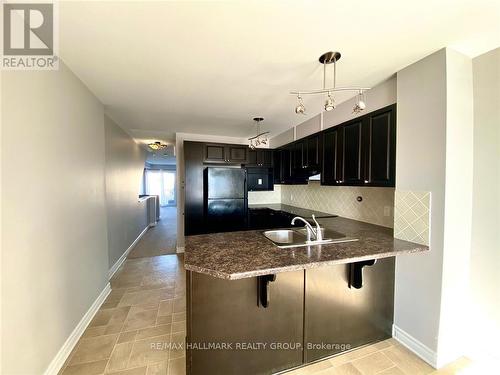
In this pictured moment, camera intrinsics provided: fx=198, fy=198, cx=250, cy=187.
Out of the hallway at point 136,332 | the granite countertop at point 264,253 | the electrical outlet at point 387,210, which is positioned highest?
the electrical outlet at point 387,210

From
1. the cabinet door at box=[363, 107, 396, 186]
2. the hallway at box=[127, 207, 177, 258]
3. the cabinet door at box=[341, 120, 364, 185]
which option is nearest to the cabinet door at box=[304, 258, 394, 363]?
the cabinet door at box=[363, 107, 396, 186]

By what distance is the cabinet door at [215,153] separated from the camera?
3717 millimetres

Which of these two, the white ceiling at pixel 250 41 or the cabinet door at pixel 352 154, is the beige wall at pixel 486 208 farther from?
the cabinet door at pixel 352 154

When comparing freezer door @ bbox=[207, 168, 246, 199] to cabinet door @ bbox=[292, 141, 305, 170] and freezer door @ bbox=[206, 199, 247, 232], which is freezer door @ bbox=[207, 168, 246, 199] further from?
cabinet door @ bbox=[292, 141, 305, 170]

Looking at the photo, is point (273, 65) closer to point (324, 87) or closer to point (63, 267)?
point (324, 87)

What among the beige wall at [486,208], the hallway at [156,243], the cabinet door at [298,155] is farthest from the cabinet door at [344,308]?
the hallway at [156,243]

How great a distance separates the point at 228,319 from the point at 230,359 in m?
0.29

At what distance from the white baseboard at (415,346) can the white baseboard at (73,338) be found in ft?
9.48

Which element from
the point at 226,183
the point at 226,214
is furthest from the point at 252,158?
the point at 226,214

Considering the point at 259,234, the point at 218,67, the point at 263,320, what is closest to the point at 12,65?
the point at 218,67

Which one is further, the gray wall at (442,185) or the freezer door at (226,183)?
the freezer door at (226,183)

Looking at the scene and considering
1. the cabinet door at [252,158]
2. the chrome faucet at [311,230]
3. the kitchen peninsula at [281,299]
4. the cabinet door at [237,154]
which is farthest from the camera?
the cabinet door at [252,158]

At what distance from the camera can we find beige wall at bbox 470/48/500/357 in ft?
5.00

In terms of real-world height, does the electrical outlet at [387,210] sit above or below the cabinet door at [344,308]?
above
